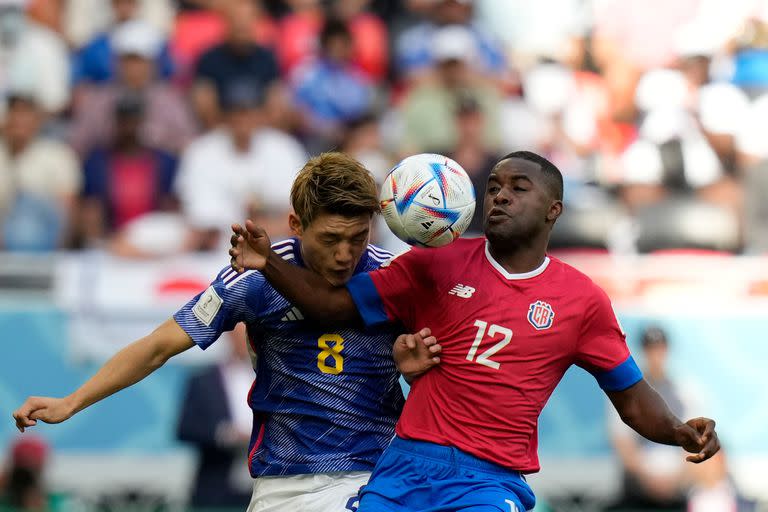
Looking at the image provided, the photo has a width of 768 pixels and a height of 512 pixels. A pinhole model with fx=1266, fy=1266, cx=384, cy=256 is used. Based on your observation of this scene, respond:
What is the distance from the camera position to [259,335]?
18.2 ft

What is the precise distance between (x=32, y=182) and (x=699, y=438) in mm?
7590

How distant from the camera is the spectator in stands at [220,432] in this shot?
984 cm

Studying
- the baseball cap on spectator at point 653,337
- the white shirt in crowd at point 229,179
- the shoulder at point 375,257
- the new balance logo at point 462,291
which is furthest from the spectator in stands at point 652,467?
the new balance logo at point 462,291

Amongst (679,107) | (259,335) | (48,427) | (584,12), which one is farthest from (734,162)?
(259,335)

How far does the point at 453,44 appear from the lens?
11820 mm

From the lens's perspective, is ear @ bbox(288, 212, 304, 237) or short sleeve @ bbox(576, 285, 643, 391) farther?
ear @ bbox(288, 212, 304, 237)

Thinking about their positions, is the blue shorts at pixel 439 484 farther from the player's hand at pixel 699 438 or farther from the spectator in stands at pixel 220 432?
the spectator in stands at pixel 220 432

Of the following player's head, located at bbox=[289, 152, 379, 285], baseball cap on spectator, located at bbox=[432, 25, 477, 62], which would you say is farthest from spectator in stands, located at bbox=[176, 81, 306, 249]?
player's head, located at bbox=[289, 152, 379, 285]

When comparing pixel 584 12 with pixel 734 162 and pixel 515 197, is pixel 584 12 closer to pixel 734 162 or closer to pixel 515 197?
pixel 734 162

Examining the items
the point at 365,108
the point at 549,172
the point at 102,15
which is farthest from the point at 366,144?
the point at 549,172

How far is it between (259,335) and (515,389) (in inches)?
46.2

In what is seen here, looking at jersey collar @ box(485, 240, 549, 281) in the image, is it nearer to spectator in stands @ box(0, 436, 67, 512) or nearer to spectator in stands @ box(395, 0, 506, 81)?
spectator in stands @ box(0, 436, 67, 512)

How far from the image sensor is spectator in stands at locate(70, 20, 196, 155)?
11.5 metres

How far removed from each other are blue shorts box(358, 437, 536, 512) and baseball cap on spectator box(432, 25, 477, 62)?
23.7ft
